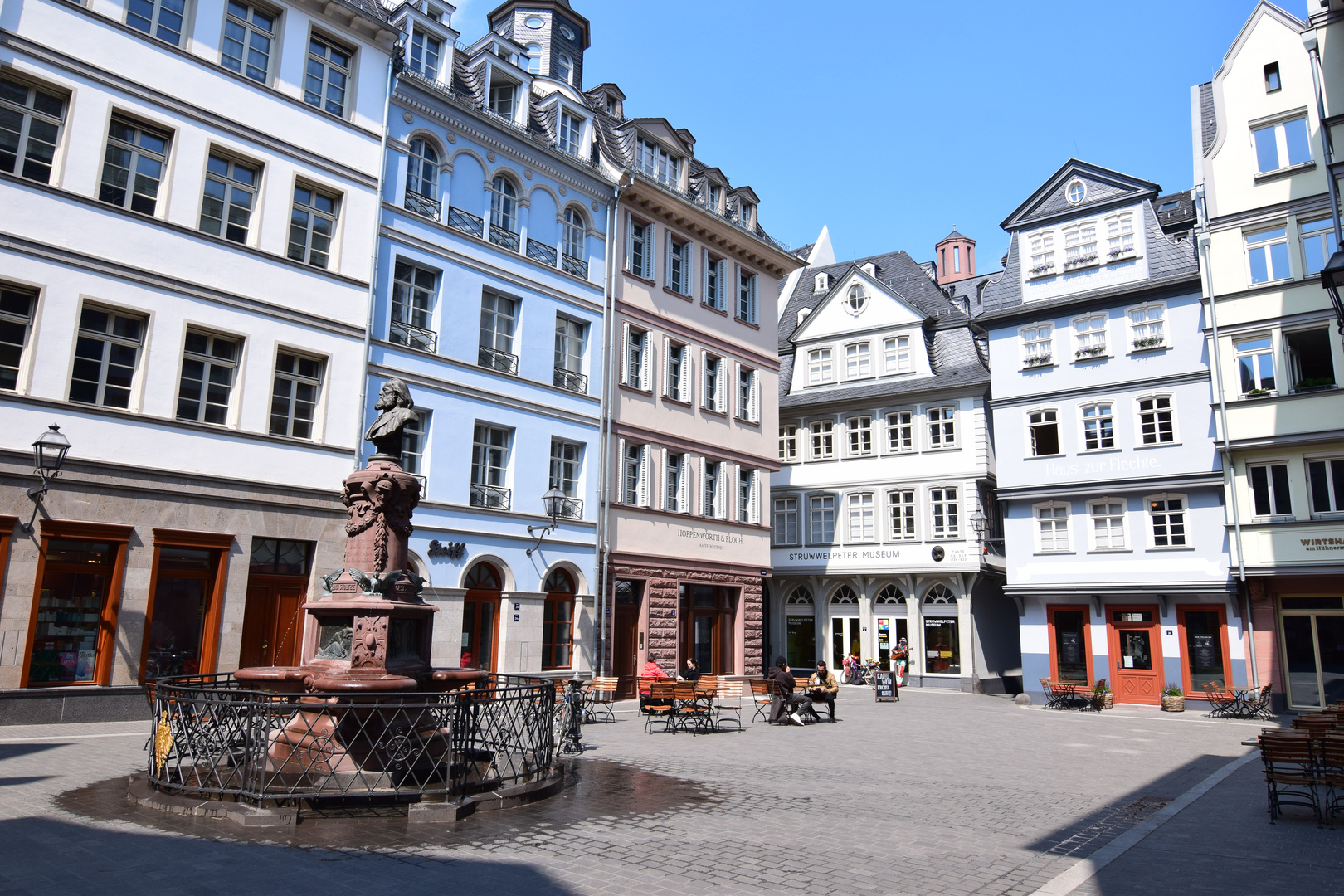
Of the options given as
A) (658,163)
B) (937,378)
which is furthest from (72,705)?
(937,378)

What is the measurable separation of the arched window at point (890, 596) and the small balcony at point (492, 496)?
17.7 meters

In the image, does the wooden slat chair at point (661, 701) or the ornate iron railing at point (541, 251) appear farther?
the ornate iron railing at point (541, 251)

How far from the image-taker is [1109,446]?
2928cm

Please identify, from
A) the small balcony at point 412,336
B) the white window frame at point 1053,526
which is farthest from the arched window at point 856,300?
the small balcony at point 412,336

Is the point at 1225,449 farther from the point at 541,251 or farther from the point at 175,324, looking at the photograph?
the point at 175,324

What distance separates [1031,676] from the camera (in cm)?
3008

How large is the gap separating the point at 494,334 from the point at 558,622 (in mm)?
7759

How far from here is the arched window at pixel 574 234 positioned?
2672 centimetres

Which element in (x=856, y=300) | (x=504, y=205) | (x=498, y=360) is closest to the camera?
(x=498, y=360)

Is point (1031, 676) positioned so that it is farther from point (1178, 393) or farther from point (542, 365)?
point (542, 365)

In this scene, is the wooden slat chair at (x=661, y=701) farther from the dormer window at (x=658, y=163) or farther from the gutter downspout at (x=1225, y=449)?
the gutter downspout at (x=1225, y=449)

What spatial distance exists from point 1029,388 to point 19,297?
27516 millimetres

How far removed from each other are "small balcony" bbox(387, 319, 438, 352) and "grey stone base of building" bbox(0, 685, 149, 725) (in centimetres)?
916

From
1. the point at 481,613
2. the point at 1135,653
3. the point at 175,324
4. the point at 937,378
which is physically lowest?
the point at 1135,653
